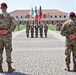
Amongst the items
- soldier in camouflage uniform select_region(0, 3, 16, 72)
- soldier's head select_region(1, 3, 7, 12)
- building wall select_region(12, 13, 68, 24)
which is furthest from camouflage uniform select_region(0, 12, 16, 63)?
building wall select_region(12, 13, 68, 24)

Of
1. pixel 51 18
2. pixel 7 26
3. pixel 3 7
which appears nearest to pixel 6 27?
pixel 7 26

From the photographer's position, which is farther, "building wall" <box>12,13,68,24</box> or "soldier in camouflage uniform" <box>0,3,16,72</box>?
"building wall" <box>12,13,68,24</box>

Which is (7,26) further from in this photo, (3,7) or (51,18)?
(51,18)

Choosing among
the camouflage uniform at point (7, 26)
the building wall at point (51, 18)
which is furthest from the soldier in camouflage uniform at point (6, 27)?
the building wall at point (51, 18)

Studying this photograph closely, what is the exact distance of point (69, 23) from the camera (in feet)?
31.0

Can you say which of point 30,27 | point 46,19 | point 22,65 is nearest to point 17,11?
point 46,19

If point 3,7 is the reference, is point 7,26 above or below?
below

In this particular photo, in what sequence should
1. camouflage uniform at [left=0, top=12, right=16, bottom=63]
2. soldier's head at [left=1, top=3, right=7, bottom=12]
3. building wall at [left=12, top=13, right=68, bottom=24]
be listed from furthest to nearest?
1. building wall at [left=12, top=13, right=68, bottom=24]
2. camouflage uniform at [left=0, top=12, right=16, bottom=63]
3. soldier's head at [left=1, top=3, right=7, bottom=12]

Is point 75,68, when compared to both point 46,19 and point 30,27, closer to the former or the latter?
point 30,27

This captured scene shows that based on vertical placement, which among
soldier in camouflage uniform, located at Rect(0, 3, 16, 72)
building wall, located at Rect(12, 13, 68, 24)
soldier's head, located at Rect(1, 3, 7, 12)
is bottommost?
building wall, located at Rect(12, 13, 68, 24)

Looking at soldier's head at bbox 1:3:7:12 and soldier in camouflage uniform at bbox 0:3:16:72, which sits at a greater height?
soldier's head at bbox 1:3:7:12

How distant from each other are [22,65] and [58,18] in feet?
516

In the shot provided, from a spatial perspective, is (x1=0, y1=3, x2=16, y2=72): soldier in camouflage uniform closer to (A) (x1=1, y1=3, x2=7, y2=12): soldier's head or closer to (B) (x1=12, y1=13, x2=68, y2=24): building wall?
(A) (x1=1, y1=3, x2=7, y2=12): soldier's head

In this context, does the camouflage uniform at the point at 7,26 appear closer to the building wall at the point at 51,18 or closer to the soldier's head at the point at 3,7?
the soldier's head at the point at 3,7
